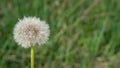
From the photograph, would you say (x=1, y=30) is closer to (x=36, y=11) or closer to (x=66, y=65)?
(x=36, y=11)

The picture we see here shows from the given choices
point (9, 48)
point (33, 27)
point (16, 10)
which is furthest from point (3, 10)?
point (33, 27)

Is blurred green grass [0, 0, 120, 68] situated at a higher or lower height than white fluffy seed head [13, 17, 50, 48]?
higher

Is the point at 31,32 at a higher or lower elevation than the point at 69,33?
lower

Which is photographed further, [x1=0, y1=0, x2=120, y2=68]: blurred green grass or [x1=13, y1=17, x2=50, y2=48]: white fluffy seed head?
[x1=0, y1=0, x2=120, y2=68]: blurred green grass

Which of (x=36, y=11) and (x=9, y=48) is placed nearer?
(x=9, y=48)

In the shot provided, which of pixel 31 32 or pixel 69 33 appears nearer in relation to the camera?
pixel 31 32
